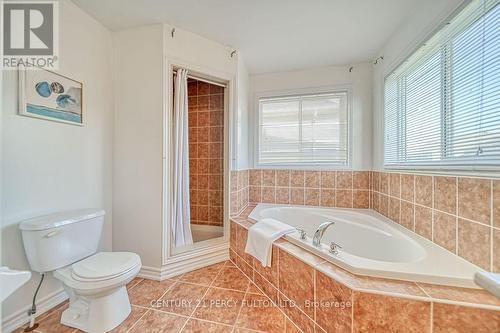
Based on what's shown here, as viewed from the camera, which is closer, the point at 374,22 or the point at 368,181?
the point at 374,22

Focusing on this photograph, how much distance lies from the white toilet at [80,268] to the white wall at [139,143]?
1.43 ft

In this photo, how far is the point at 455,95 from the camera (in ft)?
4.11

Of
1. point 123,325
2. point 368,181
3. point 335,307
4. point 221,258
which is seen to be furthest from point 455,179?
point 123,325

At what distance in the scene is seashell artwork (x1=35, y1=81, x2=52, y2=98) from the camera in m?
1.36

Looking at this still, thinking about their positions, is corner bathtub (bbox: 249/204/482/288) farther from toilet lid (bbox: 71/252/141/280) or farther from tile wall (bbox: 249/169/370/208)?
toilet lid (bbox: 71/252/141/280)

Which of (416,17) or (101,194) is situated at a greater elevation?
(416,17)

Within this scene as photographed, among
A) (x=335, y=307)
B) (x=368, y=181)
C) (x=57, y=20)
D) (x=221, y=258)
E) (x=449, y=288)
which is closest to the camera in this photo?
(x=449, y=288)

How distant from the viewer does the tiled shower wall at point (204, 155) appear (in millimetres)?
2684

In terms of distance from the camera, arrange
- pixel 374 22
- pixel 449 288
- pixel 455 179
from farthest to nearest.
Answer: pixel 374 22
pixel 455 179
pixel 449 288

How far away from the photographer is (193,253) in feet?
6.57

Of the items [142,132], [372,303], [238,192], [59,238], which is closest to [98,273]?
[59,238]

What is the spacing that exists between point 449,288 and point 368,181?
5.33 feet

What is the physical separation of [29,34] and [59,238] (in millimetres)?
1390

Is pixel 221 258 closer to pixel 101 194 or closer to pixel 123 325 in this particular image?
pixel 123 325
